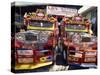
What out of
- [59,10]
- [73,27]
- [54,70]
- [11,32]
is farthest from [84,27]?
[11,32]

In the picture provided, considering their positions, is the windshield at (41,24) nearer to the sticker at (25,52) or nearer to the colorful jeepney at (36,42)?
the colorful jeepney at (36,42)

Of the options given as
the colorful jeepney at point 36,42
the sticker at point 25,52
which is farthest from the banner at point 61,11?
the sticker at point 25,52

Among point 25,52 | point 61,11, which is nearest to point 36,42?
point 25,52

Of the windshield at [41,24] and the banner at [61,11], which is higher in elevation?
the banner at [61,11]

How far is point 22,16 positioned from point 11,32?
4.6 inches

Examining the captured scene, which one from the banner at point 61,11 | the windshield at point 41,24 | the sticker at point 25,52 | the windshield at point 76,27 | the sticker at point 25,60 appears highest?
the banner at point 61,11

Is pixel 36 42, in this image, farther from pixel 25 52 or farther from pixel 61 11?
pixel 61 11

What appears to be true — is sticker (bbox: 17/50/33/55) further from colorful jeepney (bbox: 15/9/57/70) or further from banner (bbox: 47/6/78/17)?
banner (bbox: 47/6/78/17)

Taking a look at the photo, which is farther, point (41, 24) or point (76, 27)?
point (76, 27)

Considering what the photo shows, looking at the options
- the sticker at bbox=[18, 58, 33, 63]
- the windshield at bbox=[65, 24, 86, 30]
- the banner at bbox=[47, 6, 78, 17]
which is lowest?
the sticker at bbox=[18, 58, 33, 63]

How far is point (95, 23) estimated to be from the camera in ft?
5.03

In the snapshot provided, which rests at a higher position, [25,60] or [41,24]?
[41,24]

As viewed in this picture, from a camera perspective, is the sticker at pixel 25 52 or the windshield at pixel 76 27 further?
the windshield at pixel 76 27

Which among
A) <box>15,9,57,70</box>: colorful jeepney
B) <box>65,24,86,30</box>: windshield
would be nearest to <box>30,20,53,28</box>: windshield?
<box>15,9,57,70</box>: colorful jeepney
